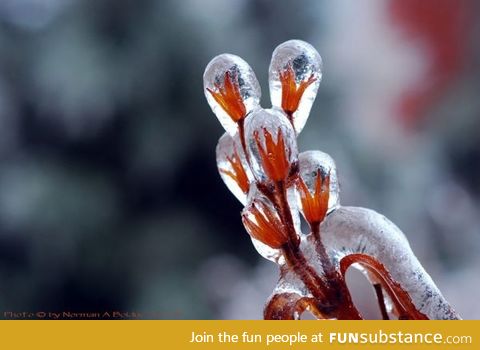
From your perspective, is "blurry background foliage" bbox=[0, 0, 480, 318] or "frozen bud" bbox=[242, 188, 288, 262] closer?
"frozen bud" bbox=[242, 188, 288, 262]

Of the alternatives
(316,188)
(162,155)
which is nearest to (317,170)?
(316,188)

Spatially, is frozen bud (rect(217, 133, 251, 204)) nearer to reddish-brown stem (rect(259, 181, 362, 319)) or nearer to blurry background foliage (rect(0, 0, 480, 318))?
reddish-brown stem (rect(259, 181, 362, 319))

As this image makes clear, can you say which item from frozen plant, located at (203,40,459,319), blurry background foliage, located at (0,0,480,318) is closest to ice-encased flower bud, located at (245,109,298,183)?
frozen plant, located at (203,40,459,319)

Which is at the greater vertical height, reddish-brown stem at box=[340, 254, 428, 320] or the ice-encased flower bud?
the ice-encased flower bud

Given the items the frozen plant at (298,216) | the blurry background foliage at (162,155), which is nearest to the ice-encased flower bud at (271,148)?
the frozen plant at (298,216)

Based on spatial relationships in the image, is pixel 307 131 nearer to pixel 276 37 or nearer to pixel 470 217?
pixel 276 37

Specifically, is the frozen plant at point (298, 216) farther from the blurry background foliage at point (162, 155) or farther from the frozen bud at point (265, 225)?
the blurry background foliage at point (162, 155)

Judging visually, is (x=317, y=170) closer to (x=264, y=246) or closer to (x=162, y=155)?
(x=264, y=246)

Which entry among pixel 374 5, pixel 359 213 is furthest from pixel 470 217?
pixel 359 213
